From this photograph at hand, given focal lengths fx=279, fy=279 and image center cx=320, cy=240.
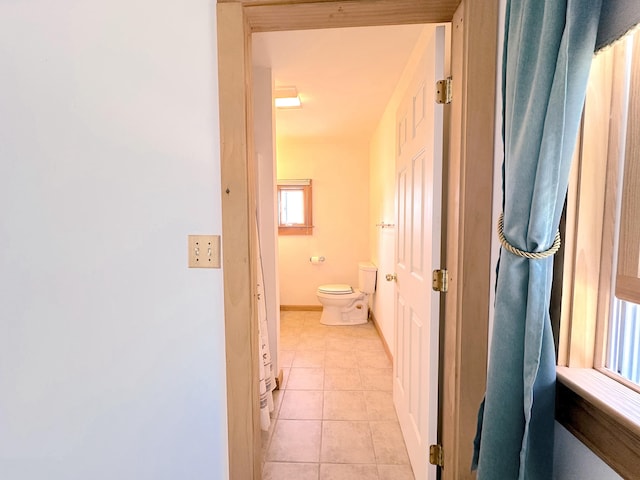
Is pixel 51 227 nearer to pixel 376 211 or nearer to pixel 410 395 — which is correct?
pixel 410 395

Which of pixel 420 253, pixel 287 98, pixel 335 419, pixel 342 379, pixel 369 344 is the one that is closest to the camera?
pixel 420 253

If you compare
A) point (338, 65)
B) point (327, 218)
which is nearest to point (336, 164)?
point (327, 218)

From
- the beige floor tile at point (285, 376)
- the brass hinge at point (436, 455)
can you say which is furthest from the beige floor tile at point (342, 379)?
the brass hinge at point (436, 455)

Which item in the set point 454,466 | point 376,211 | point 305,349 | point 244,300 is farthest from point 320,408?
point 376,211

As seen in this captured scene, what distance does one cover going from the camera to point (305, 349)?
2816mm

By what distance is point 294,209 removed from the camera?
4.02 m

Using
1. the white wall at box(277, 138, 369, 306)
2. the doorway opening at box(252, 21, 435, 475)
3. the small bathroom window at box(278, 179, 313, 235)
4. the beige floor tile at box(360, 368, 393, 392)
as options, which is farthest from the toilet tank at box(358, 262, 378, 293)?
the beige floor tile at box(360, 368, 393, 392)

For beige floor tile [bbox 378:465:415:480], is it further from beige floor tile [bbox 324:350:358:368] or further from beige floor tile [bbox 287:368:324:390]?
beige floor tile [bbox 324:350:358:368]

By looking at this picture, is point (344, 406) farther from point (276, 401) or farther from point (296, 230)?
point (296, 230)

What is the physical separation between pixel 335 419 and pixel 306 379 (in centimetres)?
51

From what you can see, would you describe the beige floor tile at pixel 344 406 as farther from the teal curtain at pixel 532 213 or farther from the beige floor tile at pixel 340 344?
the teal curtain at pixel 532 213

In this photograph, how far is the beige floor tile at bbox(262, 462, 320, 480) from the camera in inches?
55.6

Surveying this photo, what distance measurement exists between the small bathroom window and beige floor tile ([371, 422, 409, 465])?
2642mm

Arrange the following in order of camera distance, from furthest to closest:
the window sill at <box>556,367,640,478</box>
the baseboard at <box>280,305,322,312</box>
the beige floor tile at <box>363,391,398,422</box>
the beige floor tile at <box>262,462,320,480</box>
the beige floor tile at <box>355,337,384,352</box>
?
1. the baseboard at <box>280,305,322,312</box>
2. the beige floor tile at <box>355,337,384,352</box>
3. the beige floor tile at <box>363,391,398,422</box>
4. the beige floor tile at <box>262,462,320,480</box>
5. the window sill at <box>556,367,640,478</box>
